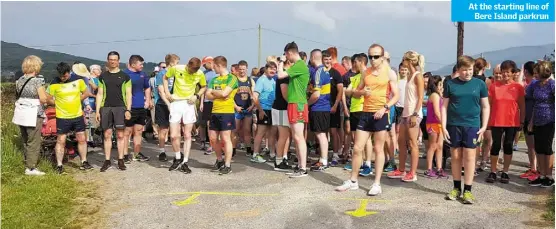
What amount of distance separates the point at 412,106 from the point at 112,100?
5050 millimetres

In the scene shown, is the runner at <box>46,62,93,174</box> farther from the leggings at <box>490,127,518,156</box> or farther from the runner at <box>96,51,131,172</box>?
the leggings at <box>490,127,518,156</box>

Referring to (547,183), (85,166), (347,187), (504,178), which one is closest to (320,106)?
(347,187)

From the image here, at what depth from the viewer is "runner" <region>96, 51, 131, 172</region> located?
7.77 m

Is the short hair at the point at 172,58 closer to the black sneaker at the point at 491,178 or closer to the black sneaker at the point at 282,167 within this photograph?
the black sneaker at the point at 282,167

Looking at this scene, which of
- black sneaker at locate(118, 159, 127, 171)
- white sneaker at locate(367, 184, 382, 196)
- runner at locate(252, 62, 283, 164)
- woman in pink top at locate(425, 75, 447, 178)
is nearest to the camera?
white sneaker at locate(367, 184, 382, 196)

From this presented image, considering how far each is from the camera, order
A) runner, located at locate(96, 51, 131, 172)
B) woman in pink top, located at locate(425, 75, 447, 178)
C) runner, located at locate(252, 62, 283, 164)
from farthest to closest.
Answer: runner, located at locate(252, 62, 283, 164) → runner, located at locate(96, 51, 131, 172) → woman in pink top, located at locate(425, 75, 447, 178)

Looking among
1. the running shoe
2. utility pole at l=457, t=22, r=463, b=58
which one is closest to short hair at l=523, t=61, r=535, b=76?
the running shoe

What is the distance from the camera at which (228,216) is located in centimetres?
526

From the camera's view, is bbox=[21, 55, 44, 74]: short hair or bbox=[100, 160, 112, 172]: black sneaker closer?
bbox=[21, 55, 44, 74]: short hair

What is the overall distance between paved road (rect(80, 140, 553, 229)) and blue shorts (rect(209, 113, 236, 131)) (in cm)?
81

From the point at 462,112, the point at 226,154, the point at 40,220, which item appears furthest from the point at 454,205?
the point at 40,220

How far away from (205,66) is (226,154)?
3.59 metres

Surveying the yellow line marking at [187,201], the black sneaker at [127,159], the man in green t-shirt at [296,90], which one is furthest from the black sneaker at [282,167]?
the black sneaker at [127,159]

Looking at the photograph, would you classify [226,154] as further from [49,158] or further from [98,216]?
[49,158]
